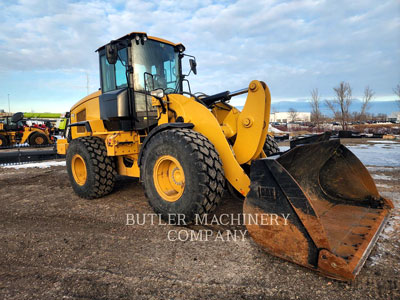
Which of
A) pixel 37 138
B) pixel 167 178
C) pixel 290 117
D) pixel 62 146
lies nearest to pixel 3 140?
pixel 37 138

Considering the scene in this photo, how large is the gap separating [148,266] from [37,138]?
67.0ft

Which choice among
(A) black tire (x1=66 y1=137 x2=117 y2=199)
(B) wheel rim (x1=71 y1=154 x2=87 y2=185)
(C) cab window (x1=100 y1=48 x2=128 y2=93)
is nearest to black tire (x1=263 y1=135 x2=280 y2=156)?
(C) cab window (x1=100 y1=48 x2=128 y2=93)

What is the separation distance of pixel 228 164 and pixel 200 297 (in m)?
1.60

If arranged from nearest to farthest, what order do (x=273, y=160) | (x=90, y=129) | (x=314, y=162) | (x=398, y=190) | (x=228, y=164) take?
(x=273, y=160)
(x=228, y=164)
(x=314, y=162)
(x=398, y=190)
(x=90, y=129)

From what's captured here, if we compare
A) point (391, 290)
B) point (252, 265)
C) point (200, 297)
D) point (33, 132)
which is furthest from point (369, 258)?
point (33, 132)

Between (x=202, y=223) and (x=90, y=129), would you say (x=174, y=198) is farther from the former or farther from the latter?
(x=90, y=129)

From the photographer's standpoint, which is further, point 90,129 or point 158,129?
point 90,129

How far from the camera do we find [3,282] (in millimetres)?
2361

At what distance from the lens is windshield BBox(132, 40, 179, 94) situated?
4.62 meters

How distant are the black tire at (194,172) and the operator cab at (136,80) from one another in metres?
1.30

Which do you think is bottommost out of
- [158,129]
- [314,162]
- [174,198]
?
[174,198]

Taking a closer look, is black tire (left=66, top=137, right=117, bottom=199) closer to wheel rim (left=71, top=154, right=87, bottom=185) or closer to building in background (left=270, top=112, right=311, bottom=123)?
wheel rim (left=71, top=154, right=87, bottom=185)

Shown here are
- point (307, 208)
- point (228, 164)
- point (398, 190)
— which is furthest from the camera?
point (398, 190)

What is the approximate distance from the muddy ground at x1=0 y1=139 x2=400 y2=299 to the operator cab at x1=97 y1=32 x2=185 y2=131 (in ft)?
5.45
